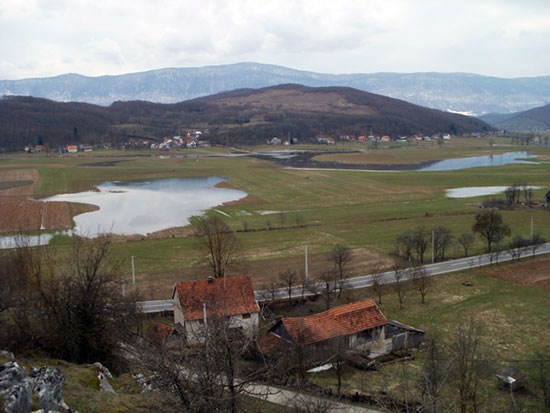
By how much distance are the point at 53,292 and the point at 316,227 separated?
30069 millimetres

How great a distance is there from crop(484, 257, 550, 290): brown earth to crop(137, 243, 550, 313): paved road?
4.54 ft

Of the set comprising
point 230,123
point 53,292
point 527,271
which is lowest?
point 527,271

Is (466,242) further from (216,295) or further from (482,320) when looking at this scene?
(216,295)

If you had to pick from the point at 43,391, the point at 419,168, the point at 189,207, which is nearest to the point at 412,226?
the point at 189,207

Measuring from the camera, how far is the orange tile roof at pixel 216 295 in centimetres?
2030

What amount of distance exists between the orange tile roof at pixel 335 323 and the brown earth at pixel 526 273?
12569 millimetres

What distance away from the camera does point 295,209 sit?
2080 inches

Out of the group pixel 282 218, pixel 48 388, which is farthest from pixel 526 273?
pixel 48 388

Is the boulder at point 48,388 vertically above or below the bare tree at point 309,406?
above

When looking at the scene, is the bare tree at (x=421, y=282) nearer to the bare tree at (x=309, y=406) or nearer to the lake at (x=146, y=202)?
the bare tree at (x=309, y=406)

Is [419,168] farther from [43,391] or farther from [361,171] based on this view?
[43,391]

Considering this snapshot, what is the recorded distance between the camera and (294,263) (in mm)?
32812

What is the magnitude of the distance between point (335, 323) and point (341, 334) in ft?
1.96

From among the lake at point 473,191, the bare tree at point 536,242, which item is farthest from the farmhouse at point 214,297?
the lake at point 473,191
